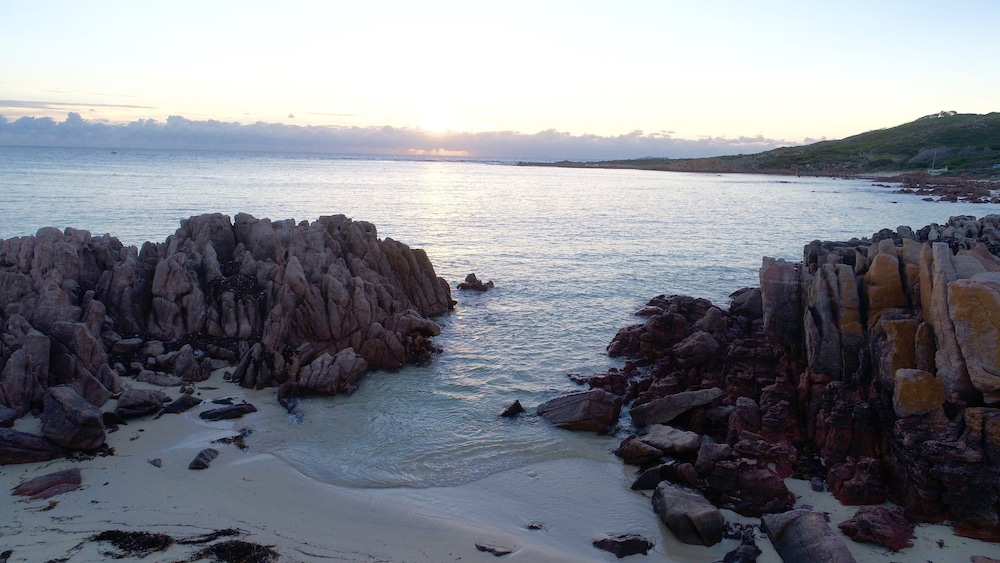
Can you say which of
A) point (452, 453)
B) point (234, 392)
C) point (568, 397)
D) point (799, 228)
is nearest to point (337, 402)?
point (234, 392)

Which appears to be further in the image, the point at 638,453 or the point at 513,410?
the point at 513,410

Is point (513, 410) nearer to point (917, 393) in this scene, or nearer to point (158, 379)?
point (917, 393)

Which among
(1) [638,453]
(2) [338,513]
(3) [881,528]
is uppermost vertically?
(3) [881,528]

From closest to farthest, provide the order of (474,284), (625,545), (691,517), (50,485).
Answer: (625,545) < (691,517) < (50,485) < (474,284)

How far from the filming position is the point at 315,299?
2373 cm

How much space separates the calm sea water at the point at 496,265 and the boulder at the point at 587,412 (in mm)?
418

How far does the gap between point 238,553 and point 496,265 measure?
32821 millimetres

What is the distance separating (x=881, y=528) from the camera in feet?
40.8

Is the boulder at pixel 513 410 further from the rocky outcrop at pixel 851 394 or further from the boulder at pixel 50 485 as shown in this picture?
the boulder at pixel 50 485

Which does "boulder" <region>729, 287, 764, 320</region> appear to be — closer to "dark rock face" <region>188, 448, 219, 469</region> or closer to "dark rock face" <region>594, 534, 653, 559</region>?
"dark rock face" <region>594, 534, 653, 559</region>

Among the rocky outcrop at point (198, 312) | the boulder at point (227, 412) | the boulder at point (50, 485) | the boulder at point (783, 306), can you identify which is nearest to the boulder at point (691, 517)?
the boulder at point (783, 306)

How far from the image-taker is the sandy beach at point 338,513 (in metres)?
12.0

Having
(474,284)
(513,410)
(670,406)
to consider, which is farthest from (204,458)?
(474,284)

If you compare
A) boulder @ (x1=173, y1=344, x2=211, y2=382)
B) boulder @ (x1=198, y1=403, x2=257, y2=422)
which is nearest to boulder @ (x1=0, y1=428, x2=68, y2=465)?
boulder @ (x1=198, y1=403, x2=257, y2=422)
